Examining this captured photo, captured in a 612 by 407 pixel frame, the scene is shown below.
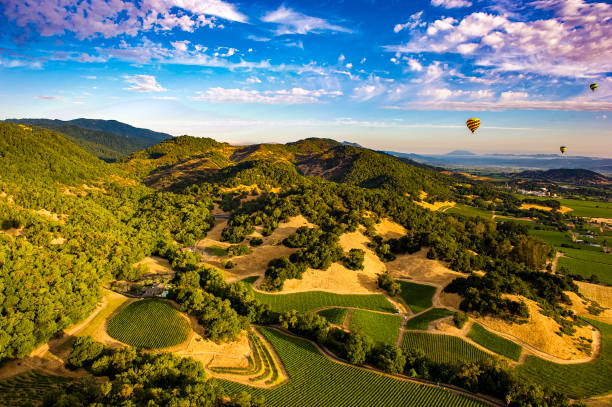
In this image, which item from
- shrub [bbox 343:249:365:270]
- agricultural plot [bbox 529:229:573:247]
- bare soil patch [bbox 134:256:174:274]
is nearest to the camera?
shrub [bbox 343:249:365:270]

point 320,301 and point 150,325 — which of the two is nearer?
point 150,325

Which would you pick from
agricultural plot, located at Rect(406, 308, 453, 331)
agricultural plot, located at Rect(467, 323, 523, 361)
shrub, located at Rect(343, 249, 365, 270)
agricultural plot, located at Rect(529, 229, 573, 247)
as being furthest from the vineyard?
agricultural plot, located at Rect(529, 229, 573, 247)

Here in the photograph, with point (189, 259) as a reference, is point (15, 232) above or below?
above

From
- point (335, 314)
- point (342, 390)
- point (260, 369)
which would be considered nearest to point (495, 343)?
point (335, 314)

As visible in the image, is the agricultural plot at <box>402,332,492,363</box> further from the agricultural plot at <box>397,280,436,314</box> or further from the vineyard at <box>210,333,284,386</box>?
the vineyard at <box>210,333,284,386</box>

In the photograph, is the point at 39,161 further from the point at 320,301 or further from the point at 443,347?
the point at 443,347

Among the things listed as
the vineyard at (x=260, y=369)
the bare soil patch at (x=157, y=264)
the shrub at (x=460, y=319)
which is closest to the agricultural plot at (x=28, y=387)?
the vineyard at (x=260, y=369)

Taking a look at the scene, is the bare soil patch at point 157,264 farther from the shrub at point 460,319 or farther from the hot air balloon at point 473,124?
the hot air balloon at point 473,124
